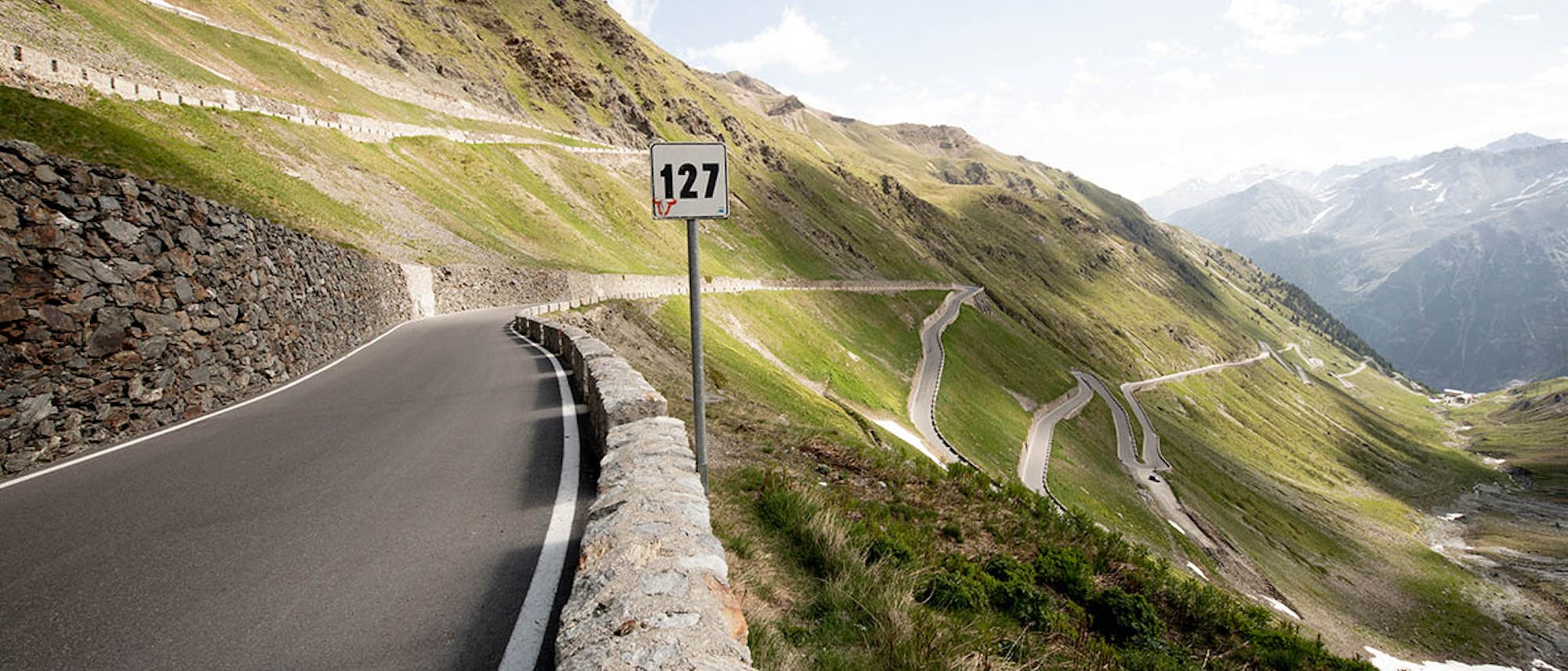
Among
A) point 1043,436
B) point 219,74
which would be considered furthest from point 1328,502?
point 219,74

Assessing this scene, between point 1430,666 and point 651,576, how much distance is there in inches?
3478

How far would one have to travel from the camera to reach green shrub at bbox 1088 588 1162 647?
9.34 m

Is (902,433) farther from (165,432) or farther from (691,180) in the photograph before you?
(691,180)

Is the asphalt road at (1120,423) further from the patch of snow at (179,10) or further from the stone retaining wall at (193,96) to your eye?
the patch of snow at (179,10)

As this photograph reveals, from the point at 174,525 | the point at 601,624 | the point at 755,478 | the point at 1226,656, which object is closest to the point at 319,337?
the point at 174,525

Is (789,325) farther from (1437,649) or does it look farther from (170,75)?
(1437,649)

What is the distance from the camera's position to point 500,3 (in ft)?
487

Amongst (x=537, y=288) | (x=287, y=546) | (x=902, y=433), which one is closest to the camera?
(x=287, y=546)

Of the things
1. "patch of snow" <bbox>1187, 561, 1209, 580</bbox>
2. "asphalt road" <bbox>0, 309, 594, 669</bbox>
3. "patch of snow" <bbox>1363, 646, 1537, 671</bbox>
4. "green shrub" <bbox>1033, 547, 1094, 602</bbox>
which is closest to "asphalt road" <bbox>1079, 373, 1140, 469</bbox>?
"patch of snow" <bbox>1363, 646, 1537, 671</bbox>

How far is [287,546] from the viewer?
21.2ft

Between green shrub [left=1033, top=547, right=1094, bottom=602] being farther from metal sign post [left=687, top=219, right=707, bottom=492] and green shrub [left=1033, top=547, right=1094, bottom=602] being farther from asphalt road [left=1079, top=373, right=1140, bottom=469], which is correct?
asphalt road [left=1079, top=373, right=1140, bottom=469]

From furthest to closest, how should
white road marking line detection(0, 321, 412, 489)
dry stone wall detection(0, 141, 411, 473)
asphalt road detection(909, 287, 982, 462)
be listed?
asphalt road detection(909, 287, 982, 462) < dry stone wall detection(0, 141, 411, 473) < white road marking line detection(0, 321, 412, 489)

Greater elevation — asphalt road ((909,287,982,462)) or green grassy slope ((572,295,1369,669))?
green grassy slope ((572,295,1369,669))

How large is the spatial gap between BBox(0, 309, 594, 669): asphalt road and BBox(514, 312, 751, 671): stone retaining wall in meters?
0.68
